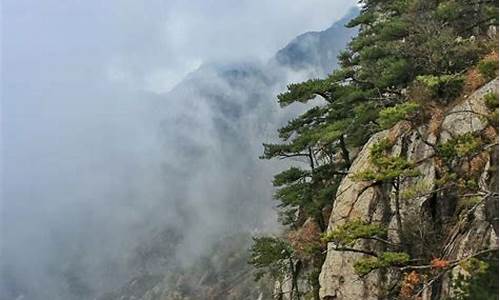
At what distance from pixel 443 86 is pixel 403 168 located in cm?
394

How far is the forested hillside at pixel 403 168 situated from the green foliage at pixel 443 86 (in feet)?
0.13

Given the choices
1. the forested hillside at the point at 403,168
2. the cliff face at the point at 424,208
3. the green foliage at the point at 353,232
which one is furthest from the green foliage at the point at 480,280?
the green foliage at the point at 353,232

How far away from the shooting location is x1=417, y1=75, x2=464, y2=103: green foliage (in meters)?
15.1

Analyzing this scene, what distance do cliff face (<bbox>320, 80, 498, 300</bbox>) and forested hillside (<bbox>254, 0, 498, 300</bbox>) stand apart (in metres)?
0.04

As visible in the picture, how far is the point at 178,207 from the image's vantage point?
187 meters

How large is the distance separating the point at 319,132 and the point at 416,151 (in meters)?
5.08

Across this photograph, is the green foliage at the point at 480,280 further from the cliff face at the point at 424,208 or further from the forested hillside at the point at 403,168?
the cliff face at the point at 424,208

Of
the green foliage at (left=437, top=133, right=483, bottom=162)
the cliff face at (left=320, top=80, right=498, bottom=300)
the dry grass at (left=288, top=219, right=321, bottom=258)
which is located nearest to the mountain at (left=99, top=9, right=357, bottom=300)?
the dry grass at (left=288, top=219, right=321, bottom=258)

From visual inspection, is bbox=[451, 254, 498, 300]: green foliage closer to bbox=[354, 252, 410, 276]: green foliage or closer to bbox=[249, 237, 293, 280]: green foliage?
bbox=[354, 252, 410, 276]: green foliage

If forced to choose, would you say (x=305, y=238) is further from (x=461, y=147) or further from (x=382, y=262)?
(x=461, y=147)

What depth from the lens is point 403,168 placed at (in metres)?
13.1

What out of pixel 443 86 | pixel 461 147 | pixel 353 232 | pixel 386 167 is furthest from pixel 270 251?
pixel 461 147

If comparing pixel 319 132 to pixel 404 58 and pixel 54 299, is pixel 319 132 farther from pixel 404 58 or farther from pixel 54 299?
pixel 54 299

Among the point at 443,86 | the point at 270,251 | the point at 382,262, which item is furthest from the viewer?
the point at 270,251
